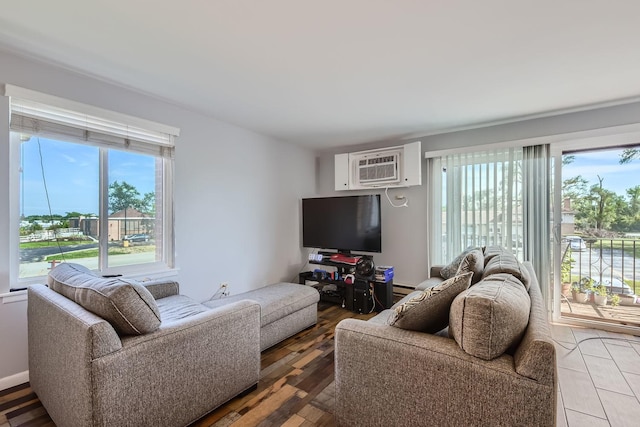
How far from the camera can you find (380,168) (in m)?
3.77

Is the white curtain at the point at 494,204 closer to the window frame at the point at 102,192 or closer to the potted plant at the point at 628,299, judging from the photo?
the potted plant at the point at 628,299

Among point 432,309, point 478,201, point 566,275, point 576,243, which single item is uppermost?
point 478,201

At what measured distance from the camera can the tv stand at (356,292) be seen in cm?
330

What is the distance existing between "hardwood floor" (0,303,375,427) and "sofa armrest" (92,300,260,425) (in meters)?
0.10

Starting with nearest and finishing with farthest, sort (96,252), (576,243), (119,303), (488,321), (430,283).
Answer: (488,321), (119,303), (96,252), (430,283), (576,243)

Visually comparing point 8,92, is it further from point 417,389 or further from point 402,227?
point 402,227

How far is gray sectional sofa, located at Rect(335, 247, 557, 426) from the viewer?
961 millimetres

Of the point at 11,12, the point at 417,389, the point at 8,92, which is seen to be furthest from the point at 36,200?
the point at 417,389

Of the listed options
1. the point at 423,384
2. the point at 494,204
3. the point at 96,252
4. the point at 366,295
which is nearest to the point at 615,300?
the point at 494,204

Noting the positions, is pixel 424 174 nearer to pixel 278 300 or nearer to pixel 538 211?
pixel 538 211

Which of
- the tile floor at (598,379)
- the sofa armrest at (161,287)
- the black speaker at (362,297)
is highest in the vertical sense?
the sofa armrest at (161,287)

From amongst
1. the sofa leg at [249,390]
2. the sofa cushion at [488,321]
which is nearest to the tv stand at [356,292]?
the sofa leg at [249,390]

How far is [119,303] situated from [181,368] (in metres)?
0.46

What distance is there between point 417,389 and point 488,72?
7.12 feet
